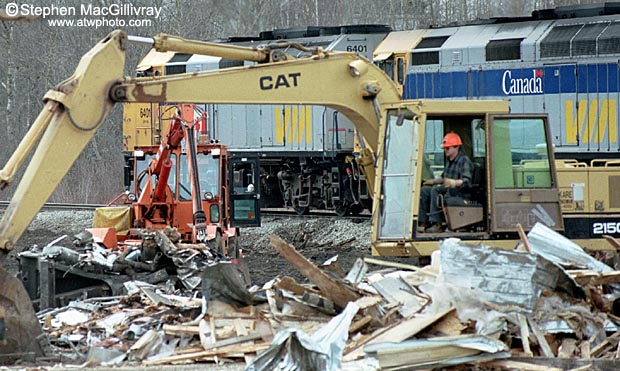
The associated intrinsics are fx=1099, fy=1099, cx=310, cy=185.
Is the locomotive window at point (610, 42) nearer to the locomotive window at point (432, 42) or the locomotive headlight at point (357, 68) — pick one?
the locomotive window at point (432, 42)

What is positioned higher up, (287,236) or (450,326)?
(450,326)

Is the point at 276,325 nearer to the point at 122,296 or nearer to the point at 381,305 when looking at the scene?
the point at 381,305

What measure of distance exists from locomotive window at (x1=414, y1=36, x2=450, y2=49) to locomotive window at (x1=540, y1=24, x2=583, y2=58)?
2471mm

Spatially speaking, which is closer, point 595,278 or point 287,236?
point 595,278

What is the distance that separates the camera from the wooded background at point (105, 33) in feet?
121

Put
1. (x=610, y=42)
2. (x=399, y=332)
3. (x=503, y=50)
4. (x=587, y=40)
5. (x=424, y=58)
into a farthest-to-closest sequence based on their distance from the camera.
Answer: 1. (x=424, y=58)
2. (x=503, y=50)
3. (x=587, y=40)
4. (x=610, y=42)
5. (x=399, y=332)

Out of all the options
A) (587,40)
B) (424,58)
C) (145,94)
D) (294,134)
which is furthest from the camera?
(294,134)

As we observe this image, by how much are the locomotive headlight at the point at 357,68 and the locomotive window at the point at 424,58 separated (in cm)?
1221

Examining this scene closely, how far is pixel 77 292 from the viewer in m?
12.3

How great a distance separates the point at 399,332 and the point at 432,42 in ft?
52.0

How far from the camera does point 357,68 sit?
Answer: 11.4 meters

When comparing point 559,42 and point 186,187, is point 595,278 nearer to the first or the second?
point 186,187

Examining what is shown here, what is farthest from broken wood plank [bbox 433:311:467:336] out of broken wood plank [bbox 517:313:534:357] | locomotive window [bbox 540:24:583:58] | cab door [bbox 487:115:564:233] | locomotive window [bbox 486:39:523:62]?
locomotive window [bbox 486:39:523:62]

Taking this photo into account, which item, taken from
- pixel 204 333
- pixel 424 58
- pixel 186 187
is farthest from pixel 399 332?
pixel 424 58
